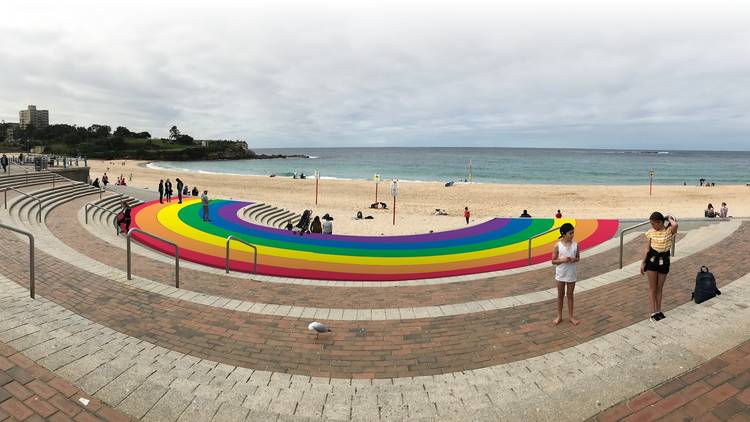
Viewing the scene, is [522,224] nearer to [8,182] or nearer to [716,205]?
[8,182]

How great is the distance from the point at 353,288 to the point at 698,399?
579 centimetres

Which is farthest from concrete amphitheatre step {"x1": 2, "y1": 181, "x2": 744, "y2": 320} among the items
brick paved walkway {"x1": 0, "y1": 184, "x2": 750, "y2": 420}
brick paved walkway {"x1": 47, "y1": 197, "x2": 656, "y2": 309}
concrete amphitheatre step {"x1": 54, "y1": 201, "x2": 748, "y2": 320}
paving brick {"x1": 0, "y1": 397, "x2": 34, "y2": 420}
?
paving brick {"x1": 0, "y1": 397, "x2": 34, "y2": 420}

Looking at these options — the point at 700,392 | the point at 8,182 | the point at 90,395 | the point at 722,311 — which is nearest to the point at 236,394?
the point at 90,395

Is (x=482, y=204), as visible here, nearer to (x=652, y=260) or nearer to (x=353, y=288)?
(x=353, y=288)

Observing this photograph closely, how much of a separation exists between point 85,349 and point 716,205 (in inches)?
1768

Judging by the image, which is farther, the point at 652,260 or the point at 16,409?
the point at 652,260

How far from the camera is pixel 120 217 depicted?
539 inches

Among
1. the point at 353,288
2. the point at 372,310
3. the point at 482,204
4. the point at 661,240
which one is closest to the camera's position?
the point at 661,240

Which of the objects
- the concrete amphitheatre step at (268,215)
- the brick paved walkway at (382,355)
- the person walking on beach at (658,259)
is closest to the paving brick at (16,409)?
the brick paved walkway at (382,355)

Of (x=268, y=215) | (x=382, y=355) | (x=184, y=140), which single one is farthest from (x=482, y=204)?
(x=184, y=140)

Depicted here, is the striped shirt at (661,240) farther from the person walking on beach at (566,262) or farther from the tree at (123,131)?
the tree at (123,131)

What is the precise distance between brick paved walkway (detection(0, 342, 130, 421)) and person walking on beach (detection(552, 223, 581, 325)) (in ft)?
17.4

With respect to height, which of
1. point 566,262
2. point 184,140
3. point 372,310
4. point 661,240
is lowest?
point 372,310

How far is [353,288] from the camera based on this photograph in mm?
8430
